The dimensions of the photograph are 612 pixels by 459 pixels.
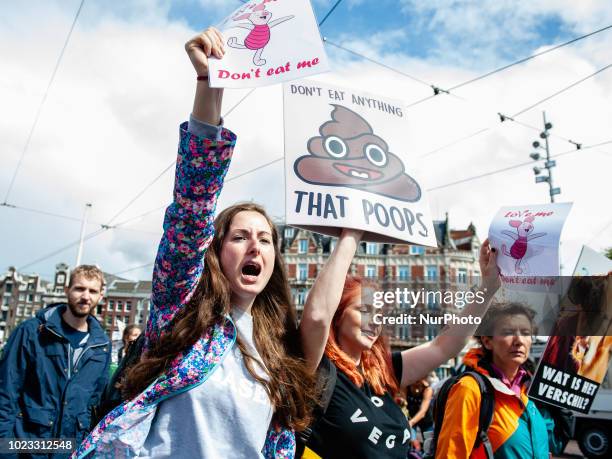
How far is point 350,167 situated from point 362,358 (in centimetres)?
95

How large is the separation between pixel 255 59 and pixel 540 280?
192 centimetres

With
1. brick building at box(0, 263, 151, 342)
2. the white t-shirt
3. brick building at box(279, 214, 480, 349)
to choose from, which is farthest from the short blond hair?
brick building at box(0, 263, 151, 342)

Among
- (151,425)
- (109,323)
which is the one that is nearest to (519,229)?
(151,425)

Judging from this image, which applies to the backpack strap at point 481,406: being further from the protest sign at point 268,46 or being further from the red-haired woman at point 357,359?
the protest sign at point 268,46

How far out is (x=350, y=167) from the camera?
2.21 metres

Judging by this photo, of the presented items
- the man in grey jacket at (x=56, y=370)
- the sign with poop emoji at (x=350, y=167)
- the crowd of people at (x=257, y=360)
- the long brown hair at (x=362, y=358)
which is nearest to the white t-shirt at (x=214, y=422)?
the crowd of people at (x=257, y=360)

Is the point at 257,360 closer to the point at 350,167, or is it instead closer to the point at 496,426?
the point at 350,167

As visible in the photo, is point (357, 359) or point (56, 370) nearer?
point (357, 359)

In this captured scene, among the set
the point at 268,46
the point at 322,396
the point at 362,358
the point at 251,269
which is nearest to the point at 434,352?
the point at 362,358

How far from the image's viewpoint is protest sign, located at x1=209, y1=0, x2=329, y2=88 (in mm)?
1674

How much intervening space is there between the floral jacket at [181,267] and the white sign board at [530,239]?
1789 mm

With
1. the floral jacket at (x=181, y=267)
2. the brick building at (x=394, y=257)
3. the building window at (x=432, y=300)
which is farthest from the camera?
the brick building at (x=394, y=257)

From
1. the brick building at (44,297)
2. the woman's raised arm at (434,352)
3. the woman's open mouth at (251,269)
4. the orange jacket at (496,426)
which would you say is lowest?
the orange jacket at (496,426)

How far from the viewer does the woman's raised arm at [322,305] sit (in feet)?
6.17
